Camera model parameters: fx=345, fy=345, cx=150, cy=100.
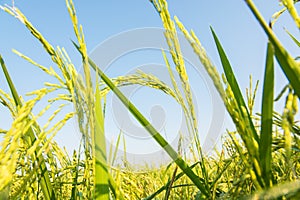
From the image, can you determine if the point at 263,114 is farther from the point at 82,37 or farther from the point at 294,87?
the point at 82,37

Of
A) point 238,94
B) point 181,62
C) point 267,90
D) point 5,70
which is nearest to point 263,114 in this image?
point 267,90

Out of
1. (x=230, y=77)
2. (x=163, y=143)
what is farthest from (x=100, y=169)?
(x=230, y=77)

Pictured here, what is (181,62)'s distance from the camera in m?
0.81

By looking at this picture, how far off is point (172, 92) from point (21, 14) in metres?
0.41

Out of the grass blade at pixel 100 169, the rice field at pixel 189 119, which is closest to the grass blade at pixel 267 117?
the rice field at pixel 189 119

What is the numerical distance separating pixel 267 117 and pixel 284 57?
0.38 ft

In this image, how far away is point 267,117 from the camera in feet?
1.67

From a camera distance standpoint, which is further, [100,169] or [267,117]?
[100,169]

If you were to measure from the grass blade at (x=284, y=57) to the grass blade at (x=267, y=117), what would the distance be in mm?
61

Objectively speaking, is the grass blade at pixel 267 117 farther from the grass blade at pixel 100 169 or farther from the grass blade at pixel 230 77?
the grass blade at pixel 100 169

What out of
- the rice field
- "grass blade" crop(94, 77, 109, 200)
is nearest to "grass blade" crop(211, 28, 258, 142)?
the rice field

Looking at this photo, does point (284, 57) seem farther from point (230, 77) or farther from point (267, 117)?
point (230, 77)

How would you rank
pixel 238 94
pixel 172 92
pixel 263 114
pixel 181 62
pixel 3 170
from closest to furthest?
pixel 3 170, pixel 263 114, pixel 238 94, pixel 181 62, pixel 172 92

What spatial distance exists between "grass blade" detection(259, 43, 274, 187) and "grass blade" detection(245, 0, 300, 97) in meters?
0.06
